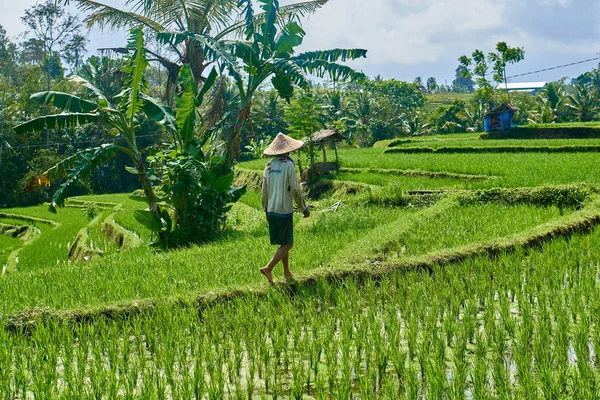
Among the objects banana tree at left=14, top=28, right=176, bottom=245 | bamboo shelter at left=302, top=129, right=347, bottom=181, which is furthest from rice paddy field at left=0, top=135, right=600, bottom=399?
bamboo shelter at left=302, top=129, right=347, bottom=181

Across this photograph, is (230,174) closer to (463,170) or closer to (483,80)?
(463,170)

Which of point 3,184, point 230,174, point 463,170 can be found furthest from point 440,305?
point 3,184

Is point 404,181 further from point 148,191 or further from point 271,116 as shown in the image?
point 271,116

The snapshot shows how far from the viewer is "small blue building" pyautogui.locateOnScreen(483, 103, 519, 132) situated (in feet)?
77.5

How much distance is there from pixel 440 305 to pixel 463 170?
8716 mm

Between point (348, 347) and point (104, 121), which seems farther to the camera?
point (104, 121)

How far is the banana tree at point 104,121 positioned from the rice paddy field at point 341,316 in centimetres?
102

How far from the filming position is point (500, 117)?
78.8ft

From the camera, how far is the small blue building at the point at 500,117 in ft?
77.5

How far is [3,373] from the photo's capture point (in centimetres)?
317

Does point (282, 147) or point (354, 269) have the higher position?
point (282, 147)

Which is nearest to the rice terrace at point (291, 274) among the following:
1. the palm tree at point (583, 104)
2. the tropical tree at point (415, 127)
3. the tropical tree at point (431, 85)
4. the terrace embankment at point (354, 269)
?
the terrace embankment at point (354, 269)

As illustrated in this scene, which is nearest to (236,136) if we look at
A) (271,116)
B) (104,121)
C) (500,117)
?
(104,121)

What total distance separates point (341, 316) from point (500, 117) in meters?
21.7
